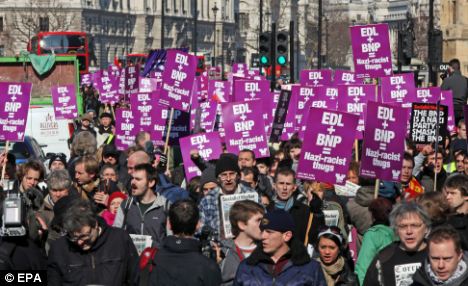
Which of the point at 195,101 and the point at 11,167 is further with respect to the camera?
the point at 195,101

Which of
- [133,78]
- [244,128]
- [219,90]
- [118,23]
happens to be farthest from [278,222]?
[118,23]

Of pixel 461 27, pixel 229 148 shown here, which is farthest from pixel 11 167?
pixel 461 27

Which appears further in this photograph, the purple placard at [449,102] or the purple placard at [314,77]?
the purple placard at [314,77]

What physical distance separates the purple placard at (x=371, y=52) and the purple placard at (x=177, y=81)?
250cm

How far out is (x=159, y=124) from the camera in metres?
20.3

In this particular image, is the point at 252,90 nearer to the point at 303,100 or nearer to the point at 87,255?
the point at 303,100

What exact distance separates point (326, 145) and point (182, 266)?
4.89m

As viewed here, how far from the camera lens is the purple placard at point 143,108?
2134 centimetres

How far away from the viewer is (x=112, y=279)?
31.1 ft

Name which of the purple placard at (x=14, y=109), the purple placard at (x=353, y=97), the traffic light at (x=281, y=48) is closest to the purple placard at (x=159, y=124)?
the purple placard at (x=353, y=97)

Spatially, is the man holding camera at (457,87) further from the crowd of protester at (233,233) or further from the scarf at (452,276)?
the scarf at (452,276)

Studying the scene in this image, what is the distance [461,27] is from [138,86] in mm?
19934

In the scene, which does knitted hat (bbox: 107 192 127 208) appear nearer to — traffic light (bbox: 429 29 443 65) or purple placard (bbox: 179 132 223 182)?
purple placard (bbox: 179 132 223 182)

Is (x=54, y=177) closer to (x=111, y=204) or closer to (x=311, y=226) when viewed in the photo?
(x=111, y=204)
